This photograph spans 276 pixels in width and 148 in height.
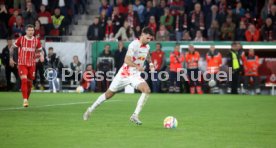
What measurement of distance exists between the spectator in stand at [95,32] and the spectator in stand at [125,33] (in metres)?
0.84

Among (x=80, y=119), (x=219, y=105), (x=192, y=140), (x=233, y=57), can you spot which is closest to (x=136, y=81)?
(x=80, y=119)

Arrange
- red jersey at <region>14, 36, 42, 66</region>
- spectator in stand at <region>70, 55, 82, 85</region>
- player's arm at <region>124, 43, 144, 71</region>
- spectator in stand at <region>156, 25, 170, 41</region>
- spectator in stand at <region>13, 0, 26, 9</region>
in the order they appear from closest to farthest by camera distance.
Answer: player's arm at <region>124, 43, 144, 71</region> → red jersey at <region>14, 36, 42, 66</region> → spectator in stand at <region>70, 55, 82, 85</region> → spectator in stand at <region>156, 25, 170, 41</region> → spectator in stand at <region>13, 0, 26, 9</region>

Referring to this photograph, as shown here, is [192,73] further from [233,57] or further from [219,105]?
[219,105]

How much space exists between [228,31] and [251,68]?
2078 mm

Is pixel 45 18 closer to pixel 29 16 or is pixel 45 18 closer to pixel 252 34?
pixel 29 16

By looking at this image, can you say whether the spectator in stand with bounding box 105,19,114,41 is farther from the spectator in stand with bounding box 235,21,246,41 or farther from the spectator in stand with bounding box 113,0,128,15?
the spectator in stand with bounding box 235,21,246,41

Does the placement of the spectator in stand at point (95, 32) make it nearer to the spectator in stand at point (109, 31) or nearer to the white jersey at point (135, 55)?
the spectator in stand at point (109, 31)

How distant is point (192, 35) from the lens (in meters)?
32.1

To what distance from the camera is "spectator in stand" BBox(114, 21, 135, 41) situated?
32438 millimetres

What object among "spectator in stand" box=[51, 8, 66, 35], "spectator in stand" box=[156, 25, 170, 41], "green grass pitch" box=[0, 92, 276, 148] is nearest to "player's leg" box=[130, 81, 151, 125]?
"green grass pitch" box=[0, 92, 276, 148]

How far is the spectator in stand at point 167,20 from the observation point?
3231 cm

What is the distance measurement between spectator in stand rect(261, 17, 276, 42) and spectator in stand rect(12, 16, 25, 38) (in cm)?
1119

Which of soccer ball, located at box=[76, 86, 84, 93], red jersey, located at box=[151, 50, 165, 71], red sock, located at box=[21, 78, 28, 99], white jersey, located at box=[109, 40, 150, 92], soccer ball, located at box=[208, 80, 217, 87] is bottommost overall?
soccer ball, located at box=[76, 86, 84, 93]

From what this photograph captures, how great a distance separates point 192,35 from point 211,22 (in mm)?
1031
